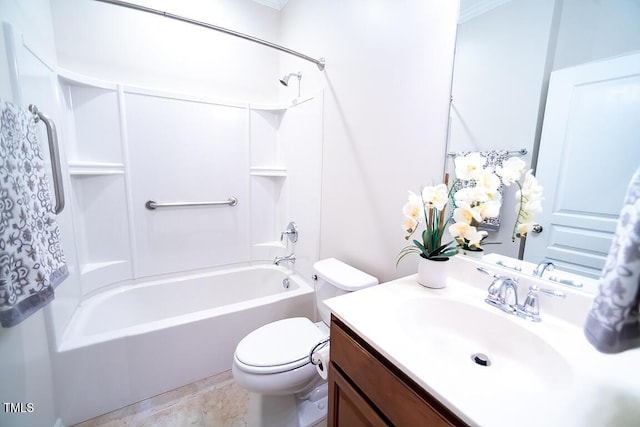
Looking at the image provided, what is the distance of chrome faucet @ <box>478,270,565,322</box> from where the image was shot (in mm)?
752

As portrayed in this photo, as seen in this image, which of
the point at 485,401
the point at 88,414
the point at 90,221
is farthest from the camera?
the point at 90,221

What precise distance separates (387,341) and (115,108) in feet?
7.47

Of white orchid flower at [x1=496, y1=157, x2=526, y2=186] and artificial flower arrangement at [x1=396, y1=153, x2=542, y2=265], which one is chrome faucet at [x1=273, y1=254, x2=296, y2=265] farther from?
white orchid flower at [x1=496, y1=157, x2=526, y2=186]

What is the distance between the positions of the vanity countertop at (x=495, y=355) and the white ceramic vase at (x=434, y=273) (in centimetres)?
3

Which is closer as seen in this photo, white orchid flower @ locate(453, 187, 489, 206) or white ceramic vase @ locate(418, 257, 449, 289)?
white orchid flower @ locate(453, 187, 489, 206)

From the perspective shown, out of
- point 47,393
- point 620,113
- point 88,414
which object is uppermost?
point 620,113

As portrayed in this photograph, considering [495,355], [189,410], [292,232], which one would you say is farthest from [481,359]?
[292,232]

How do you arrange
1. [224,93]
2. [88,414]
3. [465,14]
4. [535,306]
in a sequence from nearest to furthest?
[535,306] < [465,14] < [88,414] < [224,93]

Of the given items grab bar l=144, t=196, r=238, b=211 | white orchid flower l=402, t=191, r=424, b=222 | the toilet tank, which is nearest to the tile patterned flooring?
the toilet tank

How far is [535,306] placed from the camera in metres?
0.76

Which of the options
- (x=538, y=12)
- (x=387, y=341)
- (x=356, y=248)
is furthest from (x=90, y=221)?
(x=538, y=12)

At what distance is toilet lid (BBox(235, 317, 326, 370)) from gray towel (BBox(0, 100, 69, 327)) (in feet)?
2.56

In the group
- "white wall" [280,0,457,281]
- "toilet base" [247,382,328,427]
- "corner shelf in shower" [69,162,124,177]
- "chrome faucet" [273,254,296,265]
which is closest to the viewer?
"white wall" [280,0,457,281]

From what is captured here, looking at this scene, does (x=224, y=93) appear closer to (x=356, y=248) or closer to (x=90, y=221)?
(x=90, y=221)
